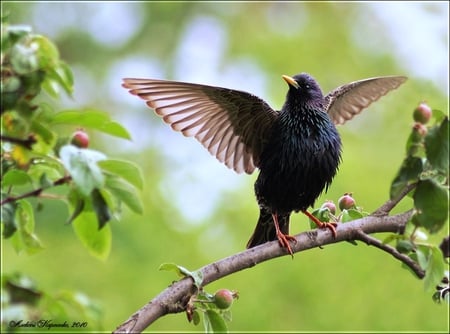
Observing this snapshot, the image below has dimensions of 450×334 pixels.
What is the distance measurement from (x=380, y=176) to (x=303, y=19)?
12.6 ft

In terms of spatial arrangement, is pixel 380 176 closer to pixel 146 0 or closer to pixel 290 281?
pixel 290 281

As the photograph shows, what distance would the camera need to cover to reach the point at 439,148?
1.46 metres

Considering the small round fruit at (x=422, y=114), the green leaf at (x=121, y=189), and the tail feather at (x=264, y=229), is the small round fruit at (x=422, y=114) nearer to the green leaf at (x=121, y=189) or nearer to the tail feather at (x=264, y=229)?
the green leaf at (x=121, y=189)

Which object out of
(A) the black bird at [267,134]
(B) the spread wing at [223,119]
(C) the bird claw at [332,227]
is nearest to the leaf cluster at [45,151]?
(C) the bird claw at [332,227]

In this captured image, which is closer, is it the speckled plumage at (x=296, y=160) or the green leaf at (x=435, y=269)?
the green leaf at (x=435, y=269)

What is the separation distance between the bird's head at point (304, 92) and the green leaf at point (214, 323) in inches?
55.0

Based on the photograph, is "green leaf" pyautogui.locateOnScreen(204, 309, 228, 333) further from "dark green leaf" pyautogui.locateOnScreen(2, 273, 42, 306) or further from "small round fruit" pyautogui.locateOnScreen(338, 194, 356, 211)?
"small round fruit" pyautogui.locateOnScreen(338, 194, 356, 211)

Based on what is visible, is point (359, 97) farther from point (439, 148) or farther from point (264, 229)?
point (439, 148)

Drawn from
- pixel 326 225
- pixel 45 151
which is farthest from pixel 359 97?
pixel 45 151

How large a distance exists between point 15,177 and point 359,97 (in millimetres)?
2242

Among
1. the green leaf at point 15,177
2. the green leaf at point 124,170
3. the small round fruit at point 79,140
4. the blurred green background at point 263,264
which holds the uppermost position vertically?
the small round fruit at point 79,140

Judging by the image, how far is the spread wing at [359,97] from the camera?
3543mm

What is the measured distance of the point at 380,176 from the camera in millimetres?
5129

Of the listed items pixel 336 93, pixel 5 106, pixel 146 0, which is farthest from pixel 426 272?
pixel 146 0
